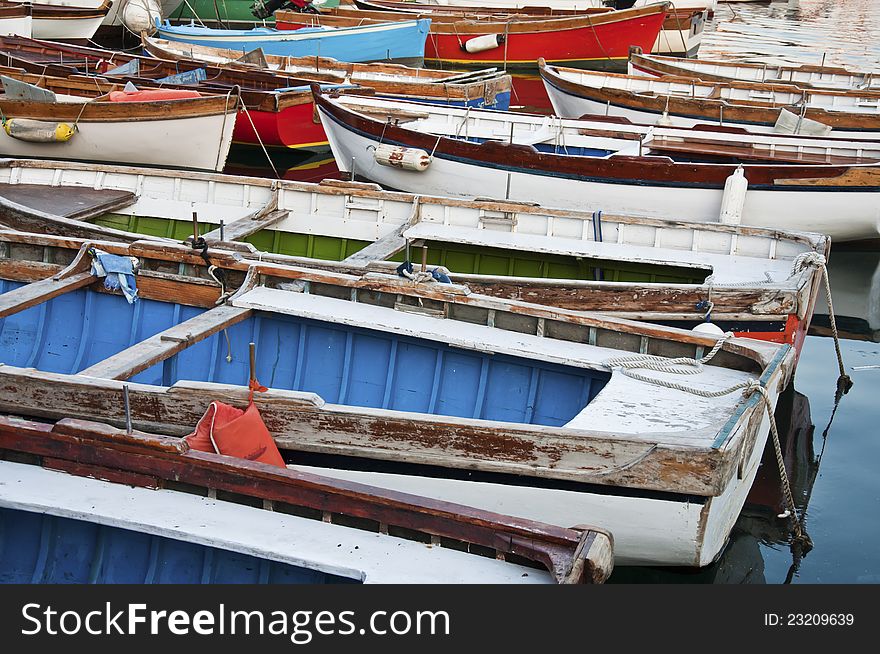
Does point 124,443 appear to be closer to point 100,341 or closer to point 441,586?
point 441,586

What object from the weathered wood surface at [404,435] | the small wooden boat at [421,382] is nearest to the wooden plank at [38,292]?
the small wooden boat at [421,382]

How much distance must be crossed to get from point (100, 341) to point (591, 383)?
4.07 metres

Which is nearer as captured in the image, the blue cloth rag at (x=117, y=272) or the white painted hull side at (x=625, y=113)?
the blue cloth rag at (x=117, y=272)

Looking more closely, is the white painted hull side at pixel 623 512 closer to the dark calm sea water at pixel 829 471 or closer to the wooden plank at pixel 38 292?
the dark calm sea water at pixel 829 471

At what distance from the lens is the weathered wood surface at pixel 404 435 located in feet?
17.2

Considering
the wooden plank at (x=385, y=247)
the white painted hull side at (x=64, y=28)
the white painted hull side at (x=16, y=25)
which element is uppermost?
the white painted hull side at (x=64, y=28)

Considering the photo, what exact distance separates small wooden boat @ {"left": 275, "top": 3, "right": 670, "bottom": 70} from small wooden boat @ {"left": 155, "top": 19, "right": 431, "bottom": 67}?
147 inches

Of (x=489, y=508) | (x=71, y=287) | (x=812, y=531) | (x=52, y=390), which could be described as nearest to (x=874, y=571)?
(x=812, y=531)

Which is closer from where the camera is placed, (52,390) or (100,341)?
(52,390)

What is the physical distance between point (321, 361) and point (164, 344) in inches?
49.8

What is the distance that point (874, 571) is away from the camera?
22.4ft

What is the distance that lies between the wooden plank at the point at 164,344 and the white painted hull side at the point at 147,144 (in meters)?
8.25

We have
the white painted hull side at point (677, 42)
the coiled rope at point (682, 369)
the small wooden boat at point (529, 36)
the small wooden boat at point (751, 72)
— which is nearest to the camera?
the coiled rope at point (682, 369)

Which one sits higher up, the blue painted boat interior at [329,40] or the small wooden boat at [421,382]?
the blue painted boat interior at [329,40]
